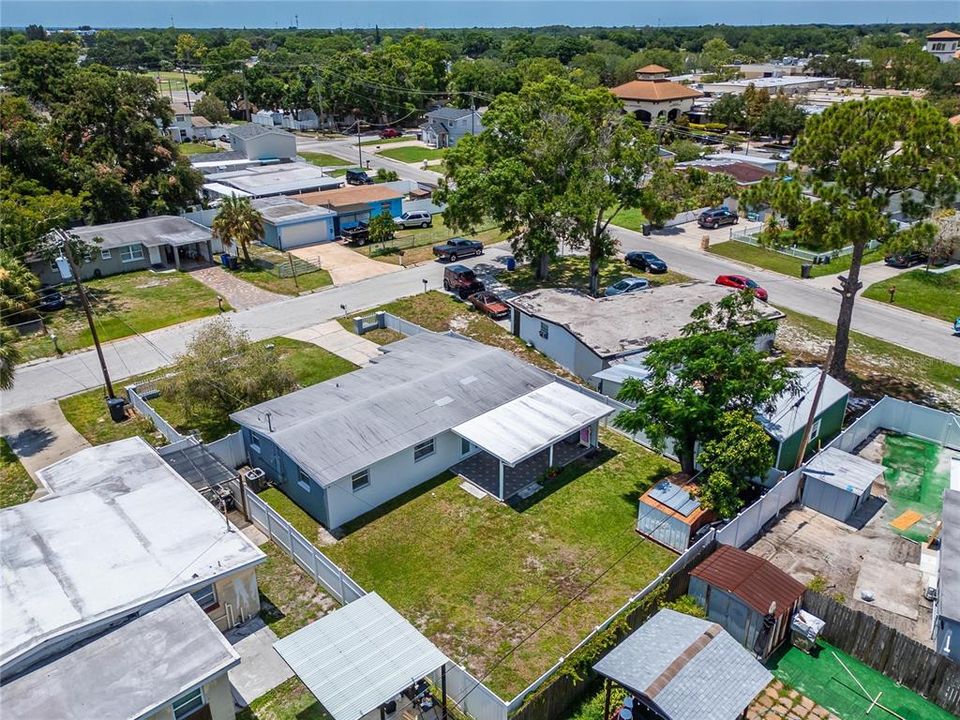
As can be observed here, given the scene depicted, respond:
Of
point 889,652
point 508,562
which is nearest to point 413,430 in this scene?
point 508,562

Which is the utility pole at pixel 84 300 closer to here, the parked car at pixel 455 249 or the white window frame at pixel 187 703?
the white window frame at pixel 187 703

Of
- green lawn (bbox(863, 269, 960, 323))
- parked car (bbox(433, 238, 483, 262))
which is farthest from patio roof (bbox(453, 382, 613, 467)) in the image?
green lawn (bbox(863, 269, 960, 323))

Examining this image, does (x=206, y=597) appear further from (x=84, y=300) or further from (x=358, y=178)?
(x=358, y=178)

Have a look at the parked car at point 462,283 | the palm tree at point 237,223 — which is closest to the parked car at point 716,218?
the parked car at point 462,283

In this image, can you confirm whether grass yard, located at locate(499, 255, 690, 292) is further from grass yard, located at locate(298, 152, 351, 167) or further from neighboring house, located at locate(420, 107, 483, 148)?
neighboring house, located at locate(420, 107, 483, 148)

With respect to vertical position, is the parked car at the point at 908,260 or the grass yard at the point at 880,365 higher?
the parked car at the point at 908,260

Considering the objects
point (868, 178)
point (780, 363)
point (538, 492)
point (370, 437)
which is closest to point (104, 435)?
point (370, 437)

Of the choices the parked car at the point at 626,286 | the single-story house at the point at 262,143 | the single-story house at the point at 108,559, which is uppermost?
the single-story house at the point at 262,143
